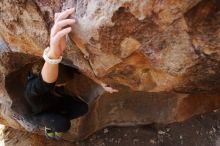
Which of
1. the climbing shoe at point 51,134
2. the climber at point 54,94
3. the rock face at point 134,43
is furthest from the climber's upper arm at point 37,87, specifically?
the climbing shoe at point 51,134

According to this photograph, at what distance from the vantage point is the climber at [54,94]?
3.85ft

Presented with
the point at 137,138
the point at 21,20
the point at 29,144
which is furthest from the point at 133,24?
the point at 29,144

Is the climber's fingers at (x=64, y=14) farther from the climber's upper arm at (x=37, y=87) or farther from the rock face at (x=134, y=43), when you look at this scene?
the climber's upper arm at (x=37, y=87)

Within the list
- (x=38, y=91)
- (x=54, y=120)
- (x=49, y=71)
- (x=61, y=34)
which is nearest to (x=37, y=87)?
(x=38, y=91)

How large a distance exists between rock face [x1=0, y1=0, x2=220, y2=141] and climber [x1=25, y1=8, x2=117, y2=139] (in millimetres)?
59

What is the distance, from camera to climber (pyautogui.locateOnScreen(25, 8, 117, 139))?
1174 millimetres

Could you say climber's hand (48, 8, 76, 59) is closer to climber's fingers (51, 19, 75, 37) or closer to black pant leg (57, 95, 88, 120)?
climber's fingers (51, 19, 75, 37)

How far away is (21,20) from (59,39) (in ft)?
0.89

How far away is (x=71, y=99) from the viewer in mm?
1769

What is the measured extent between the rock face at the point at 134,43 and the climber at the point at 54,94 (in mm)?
59

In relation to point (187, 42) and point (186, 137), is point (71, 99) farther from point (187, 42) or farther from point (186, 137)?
point (187, 42)

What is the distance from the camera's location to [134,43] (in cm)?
114

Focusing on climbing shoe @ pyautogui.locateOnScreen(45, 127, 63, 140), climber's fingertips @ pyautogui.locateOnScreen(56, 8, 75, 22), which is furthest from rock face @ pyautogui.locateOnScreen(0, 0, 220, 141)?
climbing shoe @ pyautogui.locateOnScreen(45, 127, 63, 140)

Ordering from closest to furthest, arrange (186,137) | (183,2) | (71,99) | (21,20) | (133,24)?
1. (183,2)
2. (133,24)
3. (21,20)
4. (71,99)
5. (186,137)
